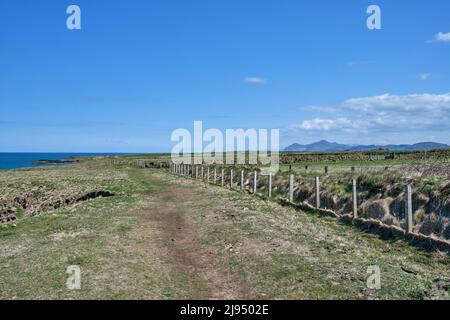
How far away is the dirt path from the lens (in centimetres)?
1059

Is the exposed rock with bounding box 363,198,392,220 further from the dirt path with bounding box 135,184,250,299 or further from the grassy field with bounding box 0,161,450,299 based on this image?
the dirt path with bounding box 135,184,250,299

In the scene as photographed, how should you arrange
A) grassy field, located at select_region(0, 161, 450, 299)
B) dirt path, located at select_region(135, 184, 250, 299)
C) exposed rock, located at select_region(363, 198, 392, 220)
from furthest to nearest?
exposed rock, located at select_region(363, 198, 392, 220)
dirt path, located at select_region(135, 184, 250, 299)
grassy field, located at select_region(0, 161, 450, 299)

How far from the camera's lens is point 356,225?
754 inches

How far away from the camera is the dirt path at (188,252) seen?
10.6 metres

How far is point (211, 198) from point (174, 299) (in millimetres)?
19922

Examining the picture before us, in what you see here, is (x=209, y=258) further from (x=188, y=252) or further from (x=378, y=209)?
(x=378, y=209)

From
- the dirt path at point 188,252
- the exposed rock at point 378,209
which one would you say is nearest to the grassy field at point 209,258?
A: the dirt path at point 188,252

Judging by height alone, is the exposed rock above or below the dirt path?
above

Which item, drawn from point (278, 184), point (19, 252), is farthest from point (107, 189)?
point (19, 252)

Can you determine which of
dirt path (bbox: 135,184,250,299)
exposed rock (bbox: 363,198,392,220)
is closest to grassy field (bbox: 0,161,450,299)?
dirt path (bbox: 135,184,250,299)

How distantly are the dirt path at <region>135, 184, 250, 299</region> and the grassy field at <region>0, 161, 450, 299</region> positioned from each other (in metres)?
0.03

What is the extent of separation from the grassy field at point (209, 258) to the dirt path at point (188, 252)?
0.11 ft
